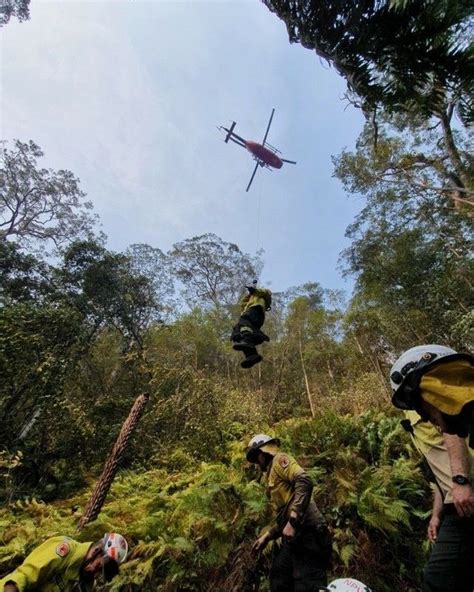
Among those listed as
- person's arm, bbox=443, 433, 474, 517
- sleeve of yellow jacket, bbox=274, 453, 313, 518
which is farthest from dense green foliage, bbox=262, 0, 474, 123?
sleeve of yellow jacket, bbox=274, 453, 313, 518

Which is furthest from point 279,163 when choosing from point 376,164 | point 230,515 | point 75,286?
point 75,286

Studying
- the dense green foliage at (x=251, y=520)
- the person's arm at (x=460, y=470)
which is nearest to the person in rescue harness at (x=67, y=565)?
the dense green foliage at (x=251, y=520)

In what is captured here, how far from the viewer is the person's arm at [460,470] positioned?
161 cm

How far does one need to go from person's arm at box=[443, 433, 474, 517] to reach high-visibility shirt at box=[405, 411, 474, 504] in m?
0.17

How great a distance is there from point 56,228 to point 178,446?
1601cm

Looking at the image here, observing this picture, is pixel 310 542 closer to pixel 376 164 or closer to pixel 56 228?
pixel 376 164

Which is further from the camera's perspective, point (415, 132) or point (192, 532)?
point (415, 132)

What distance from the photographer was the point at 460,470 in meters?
1.68

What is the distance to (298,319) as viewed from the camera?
1652 centimetres

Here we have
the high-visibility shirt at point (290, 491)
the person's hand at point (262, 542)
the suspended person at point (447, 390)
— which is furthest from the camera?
the person's hand at point (262, 542)

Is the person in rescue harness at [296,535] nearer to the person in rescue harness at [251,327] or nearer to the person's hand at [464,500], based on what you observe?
the person's hand at [464,500]

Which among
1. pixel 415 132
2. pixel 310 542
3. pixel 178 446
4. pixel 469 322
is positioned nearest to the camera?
pixel 310 542

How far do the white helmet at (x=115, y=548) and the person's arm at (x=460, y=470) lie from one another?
2548 millimetres

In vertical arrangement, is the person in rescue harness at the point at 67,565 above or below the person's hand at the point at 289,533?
below
